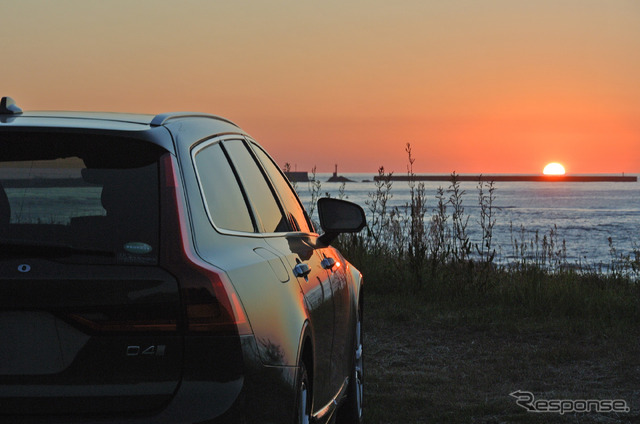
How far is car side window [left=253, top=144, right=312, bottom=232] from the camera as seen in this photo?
4.58 m

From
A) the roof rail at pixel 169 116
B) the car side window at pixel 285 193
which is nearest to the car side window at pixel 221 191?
the roof rail at pixel 169 116

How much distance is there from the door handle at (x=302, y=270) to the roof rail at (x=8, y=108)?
1237 mm

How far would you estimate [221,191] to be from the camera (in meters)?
3.38

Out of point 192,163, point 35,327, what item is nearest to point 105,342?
point 35,327

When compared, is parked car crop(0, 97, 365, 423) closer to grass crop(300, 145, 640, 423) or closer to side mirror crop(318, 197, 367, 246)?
side mirror crop(318, 197, 367, 246)

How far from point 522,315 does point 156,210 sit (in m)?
8.57

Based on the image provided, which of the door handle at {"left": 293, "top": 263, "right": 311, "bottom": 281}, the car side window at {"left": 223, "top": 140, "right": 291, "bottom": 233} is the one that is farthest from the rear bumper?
the car side window at {"left": 223, "top": 140, "right": 291, "bottom": 233}

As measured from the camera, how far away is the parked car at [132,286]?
101 inches

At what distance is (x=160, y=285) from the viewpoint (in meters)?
2.63

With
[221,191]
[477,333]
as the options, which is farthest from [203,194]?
[477,333]

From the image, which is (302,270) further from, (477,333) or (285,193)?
(477,333)

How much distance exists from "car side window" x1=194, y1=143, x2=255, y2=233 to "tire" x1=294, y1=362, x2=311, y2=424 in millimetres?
599

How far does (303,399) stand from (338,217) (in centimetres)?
182

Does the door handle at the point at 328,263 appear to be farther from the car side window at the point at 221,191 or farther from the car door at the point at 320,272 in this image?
the car side window at the point at 221,191
